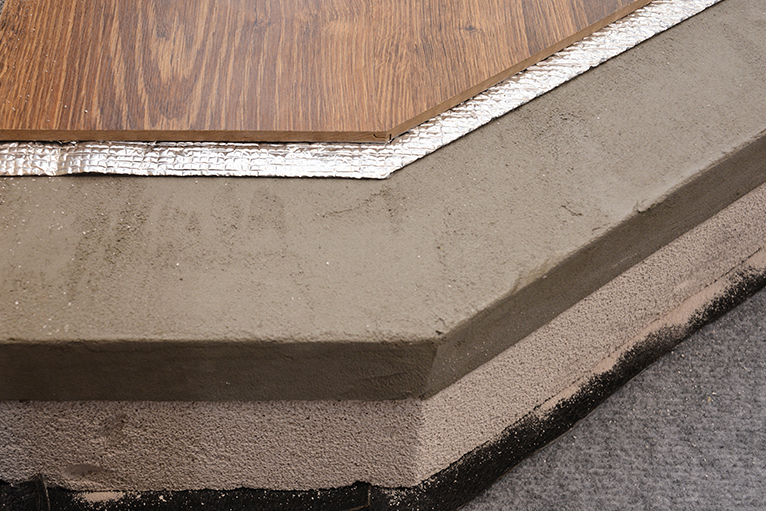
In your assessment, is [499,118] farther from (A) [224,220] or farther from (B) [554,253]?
(A) [224,220]

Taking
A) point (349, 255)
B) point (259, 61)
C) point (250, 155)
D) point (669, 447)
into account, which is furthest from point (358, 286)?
point (669, 447)

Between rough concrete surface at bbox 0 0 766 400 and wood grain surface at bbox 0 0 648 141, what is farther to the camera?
wood grain surface at bbox 0 0 648 141

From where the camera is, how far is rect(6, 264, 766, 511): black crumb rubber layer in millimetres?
900

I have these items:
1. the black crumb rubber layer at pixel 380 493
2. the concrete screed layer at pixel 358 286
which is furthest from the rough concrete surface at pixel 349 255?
the black crumb rubber layer at pixel 380 493

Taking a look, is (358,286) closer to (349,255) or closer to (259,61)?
(349,255)

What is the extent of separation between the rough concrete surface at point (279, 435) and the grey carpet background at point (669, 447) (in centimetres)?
10

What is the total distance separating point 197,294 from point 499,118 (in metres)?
0.49

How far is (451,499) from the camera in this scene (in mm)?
929

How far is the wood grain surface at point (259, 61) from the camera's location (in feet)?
2.85

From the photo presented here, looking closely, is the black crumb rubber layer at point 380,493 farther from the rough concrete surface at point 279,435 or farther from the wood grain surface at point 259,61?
the wood grain surface at point 259,61

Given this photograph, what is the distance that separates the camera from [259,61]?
924 millimetres

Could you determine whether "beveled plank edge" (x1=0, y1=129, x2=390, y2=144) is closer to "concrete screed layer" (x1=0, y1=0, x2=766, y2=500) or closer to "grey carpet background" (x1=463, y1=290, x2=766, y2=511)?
"concrete screed layer" (x1=0, y1=0, x2=766, y2=500)

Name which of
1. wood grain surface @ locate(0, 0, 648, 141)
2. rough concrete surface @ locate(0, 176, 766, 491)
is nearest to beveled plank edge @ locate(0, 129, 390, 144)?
wood grain surface @ locate(0, 0, 648, 141)

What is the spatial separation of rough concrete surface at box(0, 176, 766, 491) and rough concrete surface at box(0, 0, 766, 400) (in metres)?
0.06
